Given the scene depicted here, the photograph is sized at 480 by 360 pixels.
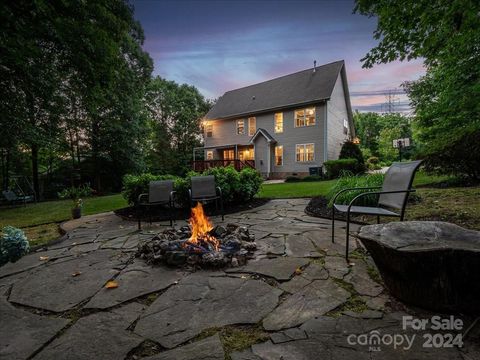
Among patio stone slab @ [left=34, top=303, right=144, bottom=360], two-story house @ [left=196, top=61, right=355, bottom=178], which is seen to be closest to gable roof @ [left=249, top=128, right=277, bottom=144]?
two-story house @ [left=196, top=61, right=355, bottom=178]

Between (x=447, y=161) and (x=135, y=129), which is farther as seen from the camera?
(x=135, y=129)

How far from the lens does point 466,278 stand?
1.59 meters

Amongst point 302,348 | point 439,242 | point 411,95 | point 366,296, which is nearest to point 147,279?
point 302,348

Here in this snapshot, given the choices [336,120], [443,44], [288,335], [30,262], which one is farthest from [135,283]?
[336,120]

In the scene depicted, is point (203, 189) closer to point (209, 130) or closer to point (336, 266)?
point (336, 266)

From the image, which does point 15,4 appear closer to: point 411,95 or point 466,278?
point 466,278

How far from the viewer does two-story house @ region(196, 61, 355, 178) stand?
18250 millimetres

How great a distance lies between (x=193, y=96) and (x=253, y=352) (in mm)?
35168

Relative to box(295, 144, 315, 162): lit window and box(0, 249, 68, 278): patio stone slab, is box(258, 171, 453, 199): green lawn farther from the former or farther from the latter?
box(295, 144, 315, 162): lit window

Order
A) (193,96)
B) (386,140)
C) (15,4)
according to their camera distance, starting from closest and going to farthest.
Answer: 1. (15,4)
2. (193,96)
3. (386,140)

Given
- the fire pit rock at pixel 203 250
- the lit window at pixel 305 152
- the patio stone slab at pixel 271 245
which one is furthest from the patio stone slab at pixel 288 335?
the lit window at pixel 305 152

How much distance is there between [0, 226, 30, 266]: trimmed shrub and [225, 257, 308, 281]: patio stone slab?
1.83 meters

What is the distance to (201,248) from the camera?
3.10m

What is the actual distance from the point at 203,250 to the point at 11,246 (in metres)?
1.85
